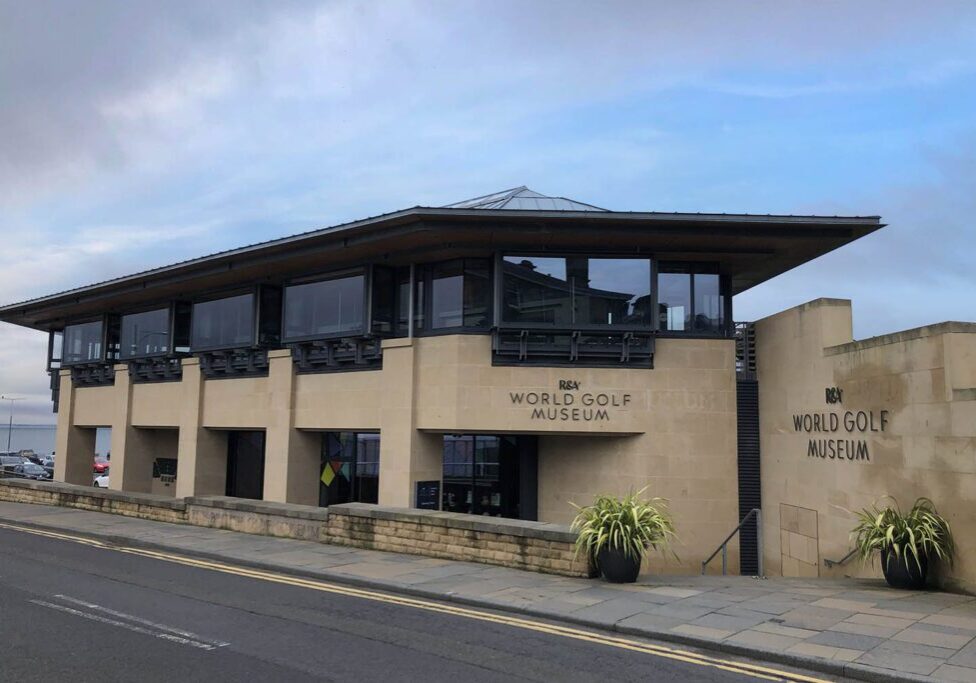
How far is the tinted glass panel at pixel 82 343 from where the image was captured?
30625 mm

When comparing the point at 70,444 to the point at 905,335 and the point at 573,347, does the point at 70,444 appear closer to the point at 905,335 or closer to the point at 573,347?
the point at 573,347

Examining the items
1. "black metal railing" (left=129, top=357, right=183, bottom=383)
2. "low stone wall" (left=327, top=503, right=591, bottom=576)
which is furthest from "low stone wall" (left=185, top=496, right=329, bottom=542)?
"black metal railing" (left=129, top=357, right=183, bottom=383)

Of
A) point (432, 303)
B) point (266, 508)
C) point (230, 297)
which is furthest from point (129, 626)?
point (230, 297)

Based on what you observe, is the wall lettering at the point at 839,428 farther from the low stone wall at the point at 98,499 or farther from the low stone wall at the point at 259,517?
the low stone wall at the point at 98,499

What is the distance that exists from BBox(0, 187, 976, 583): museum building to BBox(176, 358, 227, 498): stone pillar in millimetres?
2193

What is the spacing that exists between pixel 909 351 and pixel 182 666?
11618 millimetres

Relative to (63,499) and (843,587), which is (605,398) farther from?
(63,499)

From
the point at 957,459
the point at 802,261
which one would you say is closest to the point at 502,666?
the point at 957,459

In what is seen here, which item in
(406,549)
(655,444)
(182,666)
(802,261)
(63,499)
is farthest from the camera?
(63,499)

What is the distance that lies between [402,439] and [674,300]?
7.63 meters

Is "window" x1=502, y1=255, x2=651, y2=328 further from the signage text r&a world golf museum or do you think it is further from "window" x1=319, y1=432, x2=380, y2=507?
"window" x1=319, y1=432, x2=380, y2=507

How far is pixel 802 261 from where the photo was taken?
19.5 meters

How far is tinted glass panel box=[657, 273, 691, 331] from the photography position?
18.7 meters

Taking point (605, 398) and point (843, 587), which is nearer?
point (843, 587)
